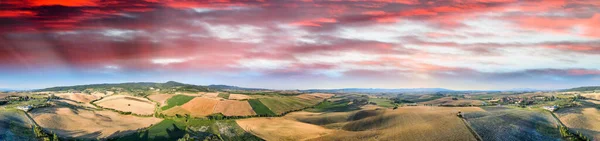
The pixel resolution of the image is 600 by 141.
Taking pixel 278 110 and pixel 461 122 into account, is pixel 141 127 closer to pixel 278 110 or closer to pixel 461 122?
pixel 278 110

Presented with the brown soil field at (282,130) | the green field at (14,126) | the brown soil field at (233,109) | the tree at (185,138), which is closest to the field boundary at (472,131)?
the brown soil field at (282,130)

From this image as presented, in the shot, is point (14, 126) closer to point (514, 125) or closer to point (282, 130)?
point (282, 130)

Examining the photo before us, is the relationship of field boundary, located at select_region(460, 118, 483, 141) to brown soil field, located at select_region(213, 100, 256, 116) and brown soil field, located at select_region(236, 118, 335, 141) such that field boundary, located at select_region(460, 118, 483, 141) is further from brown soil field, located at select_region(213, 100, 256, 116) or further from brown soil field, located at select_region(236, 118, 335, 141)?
brown soil field, located at select_region(213, 100, 256, 116)

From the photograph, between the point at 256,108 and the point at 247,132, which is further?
the point at 256,108

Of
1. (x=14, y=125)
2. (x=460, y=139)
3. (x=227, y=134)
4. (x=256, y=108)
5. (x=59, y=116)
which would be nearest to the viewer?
(x=460, y=139)

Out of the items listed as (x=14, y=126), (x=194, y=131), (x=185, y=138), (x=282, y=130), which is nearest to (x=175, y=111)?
(x=194, y=131)

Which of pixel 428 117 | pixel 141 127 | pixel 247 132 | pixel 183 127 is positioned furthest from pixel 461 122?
pixel 141 127
